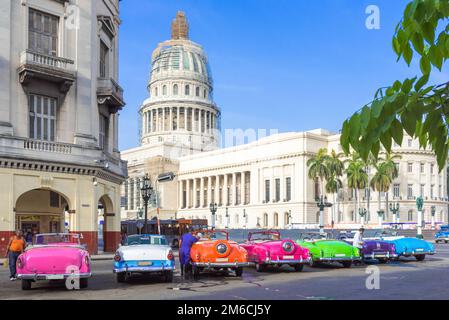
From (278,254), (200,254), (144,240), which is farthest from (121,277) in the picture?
(278,254)

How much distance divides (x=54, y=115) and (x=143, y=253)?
16698 millimetres

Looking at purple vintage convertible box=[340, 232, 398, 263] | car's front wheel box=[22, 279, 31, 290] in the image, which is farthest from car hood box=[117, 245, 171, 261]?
purple vintage convertible box=[340, 232, 398, 263]

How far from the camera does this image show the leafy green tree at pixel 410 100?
9.29 feet

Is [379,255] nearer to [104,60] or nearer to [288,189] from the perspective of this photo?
[104,60]

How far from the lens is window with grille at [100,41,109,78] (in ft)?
119

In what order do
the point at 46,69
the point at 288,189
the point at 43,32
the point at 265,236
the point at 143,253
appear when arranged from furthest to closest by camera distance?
the point at 288,189, the point at 43,32, the point at 46,69, the point at 265,236, the point at 143,253

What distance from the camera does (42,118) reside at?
30.6 meters

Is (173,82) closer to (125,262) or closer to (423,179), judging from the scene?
(423,179)

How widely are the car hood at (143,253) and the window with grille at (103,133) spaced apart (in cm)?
1916

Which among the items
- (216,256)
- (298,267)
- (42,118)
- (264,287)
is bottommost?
(298,267)

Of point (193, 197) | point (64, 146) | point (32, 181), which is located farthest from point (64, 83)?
point (193, 197)

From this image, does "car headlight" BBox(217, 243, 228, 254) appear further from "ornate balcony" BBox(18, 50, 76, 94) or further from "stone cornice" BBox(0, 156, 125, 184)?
"ornate balcony" BBox(18, 50, 76, 94)

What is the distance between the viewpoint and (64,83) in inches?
1214
